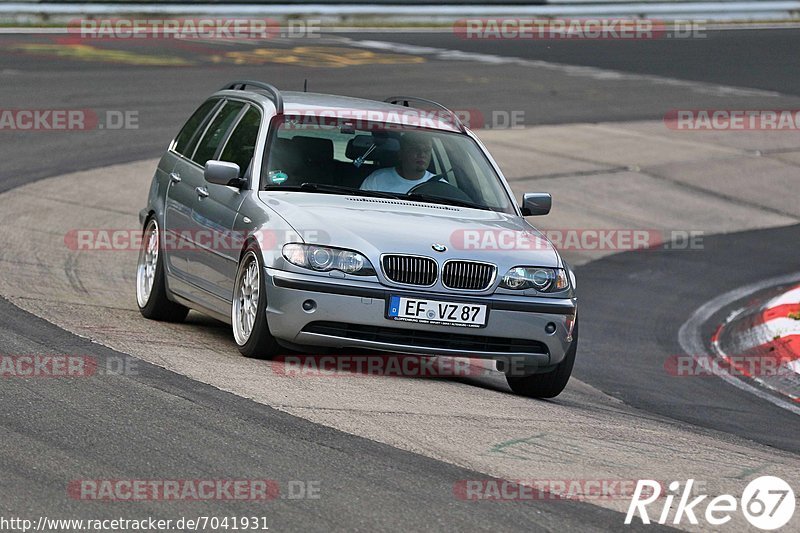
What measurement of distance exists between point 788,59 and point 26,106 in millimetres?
18261

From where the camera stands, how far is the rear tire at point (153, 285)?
9914 mm

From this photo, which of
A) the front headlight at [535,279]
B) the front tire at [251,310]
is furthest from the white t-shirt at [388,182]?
the front headlight at [535,279]

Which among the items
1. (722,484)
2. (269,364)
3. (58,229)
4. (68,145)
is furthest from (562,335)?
(68,145)

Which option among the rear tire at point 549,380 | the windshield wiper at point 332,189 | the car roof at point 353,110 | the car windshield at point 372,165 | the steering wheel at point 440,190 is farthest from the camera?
the car roof at point 353,110

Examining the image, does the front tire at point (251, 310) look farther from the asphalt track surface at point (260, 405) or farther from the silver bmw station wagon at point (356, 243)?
the asphalt track surface at point (260, 405)

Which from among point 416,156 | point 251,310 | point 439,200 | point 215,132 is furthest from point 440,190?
point 215,132

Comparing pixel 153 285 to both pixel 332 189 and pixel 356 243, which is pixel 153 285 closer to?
pixel 332 189

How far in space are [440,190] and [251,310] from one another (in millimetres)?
1582

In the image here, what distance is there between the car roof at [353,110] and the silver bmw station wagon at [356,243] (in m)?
0.02

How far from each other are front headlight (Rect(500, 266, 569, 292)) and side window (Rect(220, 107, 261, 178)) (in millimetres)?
1999

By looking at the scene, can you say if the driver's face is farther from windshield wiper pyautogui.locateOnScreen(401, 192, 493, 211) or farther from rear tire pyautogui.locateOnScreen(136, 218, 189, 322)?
rear tire pyautogui.locateOnScreen(136, 218, 189, 322)

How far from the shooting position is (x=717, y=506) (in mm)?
5809

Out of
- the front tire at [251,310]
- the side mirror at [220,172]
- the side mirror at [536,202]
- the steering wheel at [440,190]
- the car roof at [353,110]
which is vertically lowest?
the front tire at [251,310]

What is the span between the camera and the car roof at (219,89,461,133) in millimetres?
9398
